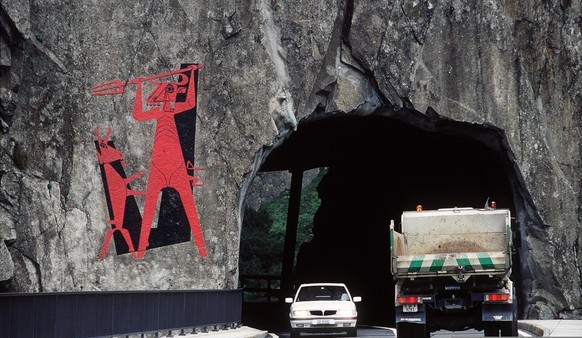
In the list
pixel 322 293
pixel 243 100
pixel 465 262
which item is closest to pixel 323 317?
pixel 322 293

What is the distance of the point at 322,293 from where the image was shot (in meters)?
31.0

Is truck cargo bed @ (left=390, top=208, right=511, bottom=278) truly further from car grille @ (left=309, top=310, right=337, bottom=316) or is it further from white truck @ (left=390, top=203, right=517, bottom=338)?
car grille @ (left=309, top=310, right=337, bottom=316)

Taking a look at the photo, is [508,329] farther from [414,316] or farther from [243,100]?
[243,100]

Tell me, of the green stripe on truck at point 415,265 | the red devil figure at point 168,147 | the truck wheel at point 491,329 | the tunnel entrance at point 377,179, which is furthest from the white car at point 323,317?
the tunnel entrance at point 377,179

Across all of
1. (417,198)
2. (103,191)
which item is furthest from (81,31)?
(417,198)

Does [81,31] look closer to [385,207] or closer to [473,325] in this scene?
[473,325]

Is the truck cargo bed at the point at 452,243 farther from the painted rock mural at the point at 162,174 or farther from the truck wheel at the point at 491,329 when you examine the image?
the painted rock mural at the point at 162,174

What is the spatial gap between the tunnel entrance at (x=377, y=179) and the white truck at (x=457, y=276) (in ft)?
42.4

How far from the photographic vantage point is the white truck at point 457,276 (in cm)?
2267

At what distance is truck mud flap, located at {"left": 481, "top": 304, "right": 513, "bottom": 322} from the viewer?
73.9 ft

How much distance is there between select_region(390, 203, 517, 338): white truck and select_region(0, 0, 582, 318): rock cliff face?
10720mm

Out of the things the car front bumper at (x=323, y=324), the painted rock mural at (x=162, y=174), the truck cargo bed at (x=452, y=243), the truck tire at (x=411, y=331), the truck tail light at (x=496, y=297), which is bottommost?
the car front bumper at (x=323, y=324)

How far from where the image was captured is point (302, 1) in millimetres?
34875

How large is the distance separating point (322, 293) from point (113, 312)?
9765mm
